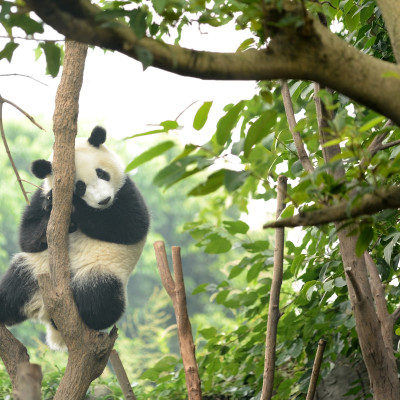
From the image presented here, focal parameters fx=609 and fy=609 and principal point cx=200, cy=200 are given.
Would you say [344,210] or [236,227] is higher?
[236,227]

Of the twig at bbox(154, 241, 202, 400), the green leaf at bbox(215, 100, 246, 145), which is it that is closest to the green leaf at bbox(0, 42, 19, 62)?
the green leaf at bbox(215, 100, 246, 145)

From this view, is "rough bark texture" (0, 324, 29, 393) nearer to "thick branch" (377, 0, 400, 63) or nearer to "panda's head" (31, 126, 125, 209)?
"panda's head" (31, 126, 125, 209)

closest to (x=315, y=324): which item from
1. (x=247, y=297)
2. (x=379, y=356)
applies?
(x=247, y=297)

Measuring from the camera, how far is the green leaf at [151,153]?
0.79 meters

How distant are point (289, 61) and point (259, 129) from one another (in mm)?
127

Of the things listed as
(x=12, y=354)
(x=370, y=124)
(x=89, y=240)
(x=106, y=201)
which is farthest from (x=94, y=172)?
(x=370, y=124)

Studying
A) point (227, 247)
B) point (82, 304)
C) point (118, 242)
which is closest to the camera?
point (227, 247)

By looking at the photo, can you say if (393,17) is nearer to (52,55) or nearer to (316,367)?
(52,55)

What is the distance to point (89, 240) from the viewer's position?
113 inches

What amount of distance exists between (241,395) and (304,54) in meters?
2.12

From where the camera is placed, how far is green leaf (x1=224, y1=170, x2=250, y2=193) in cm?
81

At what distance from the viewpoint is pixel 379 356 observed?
1227 mm

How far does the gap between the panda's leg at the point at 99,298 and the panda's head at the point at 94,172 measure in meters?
0.35

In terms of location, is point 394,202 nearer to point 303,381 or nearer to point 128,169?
point 128,169
